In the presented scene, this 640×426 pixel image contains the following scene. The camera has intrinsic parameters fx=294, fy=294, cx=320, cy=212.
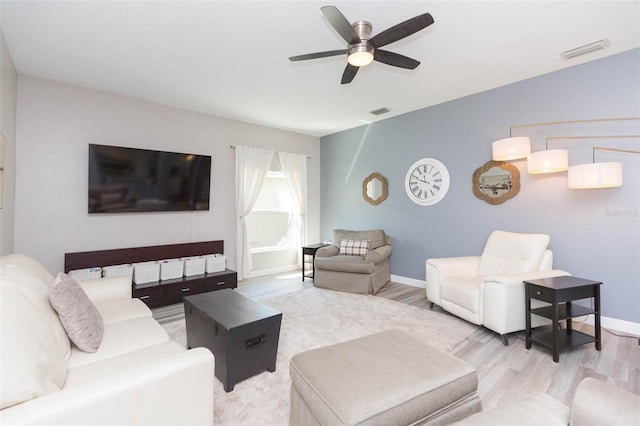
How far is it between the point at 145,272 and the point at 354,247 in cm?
290

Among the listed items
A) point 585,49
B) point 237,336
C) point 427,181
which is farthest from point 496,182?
point 237,336

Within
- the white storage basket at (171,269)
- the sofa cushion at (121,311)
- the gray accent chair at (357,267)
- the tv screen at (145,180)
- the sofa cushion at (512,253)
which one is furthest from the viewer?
the gray accent chair at (357,267)

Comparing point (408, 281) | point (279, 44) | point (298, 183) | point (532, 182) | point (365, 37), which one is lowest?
point (408, 281)

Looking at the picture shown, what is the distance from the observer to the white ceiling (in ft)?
7.26

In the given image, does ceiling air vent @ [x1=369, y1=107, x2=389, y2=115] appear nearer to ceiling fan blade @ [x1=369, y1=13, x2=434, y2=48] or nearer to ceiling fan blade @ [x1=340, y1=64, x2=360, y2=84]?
ceiling fan blade @ [x1=340, y1=64, x2=360, y2=84]

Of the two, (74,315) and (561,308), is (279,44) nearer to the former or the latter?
(74,315)

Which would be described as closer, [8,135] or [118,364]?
[118,364]

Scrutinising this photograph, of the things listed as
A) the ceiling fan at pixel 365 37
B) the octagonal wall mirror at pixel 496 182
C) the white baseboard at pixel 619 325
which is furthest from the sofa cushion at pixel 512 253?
the ceiling fan at pixel 365 37

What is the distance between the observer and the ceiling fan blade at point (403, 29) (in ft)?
6.04

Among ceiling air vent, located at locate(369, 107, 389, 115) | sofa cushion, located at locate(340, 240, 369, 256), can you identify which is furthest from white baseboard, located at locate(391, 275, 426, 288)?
ceiling air vent, located at locate(369, 107, 389, 115)

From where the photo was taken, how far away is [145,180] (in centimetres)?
393

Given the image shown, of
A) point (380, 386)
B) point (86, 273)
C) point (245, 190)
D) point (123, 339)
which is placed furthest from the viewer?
point (245, 190)

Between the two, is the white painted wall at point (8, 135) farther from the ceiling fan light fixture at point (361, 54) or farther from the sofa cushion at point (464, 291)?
the sofa cushion at point (464, 291)

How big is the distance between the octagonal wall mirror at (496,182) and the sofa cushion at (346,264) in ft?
5.69
